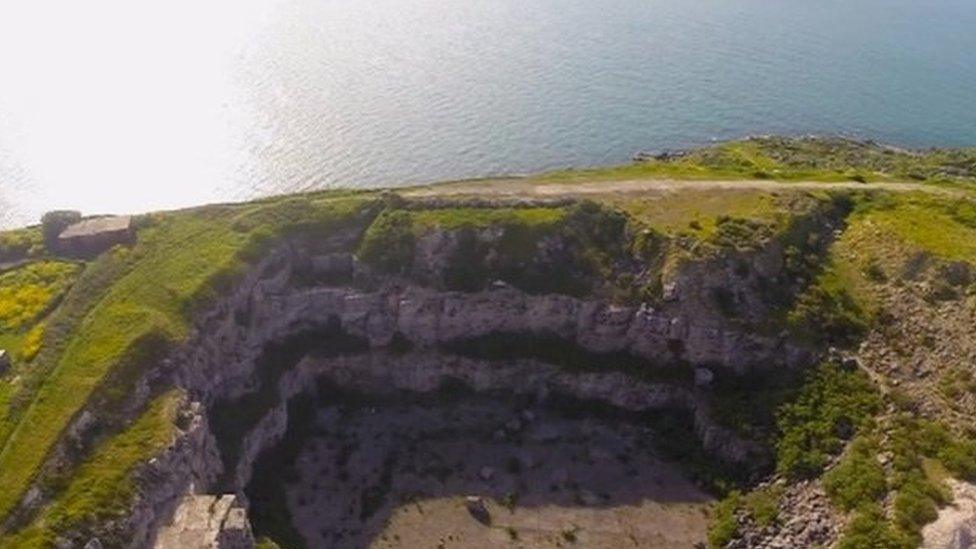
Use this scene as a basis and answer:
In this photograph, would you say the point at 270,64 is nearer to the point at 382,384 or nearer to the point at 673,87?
the point at 673,87

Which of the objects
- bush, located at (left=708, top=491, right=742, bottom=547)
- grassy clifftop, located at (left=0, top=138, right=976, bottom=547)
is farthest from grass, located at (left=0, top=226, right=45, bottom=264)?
bush, located at (left=708, top=491, right=742, bottom=547)

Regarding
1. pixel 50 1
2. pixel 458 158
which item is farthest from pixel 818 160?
pixel 50 1

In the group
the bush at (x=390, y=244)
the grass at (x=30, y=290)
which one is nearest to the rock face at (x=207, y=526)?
the grass at (x=30, y=290)

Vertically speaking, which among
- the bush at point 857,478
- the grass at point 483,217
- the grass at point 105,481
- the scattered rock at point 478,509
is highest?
the grass at point 483,217

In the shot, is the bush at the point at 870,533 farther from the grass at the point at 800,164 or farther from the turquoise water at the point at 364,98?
the turquoise water at the point at 364,98

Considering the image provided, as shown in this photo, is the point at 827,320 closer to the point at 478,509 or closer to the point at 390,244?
the point at 478,509
